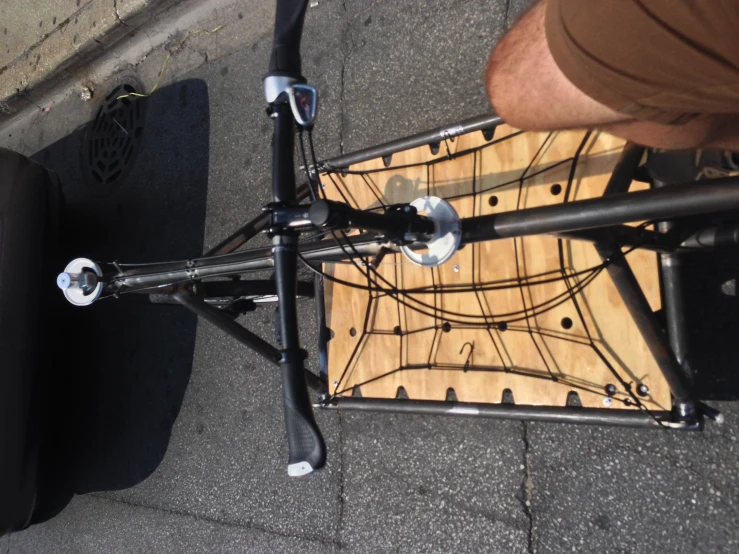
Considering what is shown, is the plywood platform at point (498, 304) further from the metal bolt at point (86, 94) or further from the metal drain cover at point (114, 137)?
the metal bolt at point (86, 94)

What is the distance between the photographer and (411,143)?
6.56ft

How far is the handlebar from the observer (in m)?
0.92

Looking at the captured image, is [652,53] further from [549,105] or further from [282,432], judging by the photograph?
[282,432]

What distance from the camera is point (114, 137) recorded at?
3443 millimetres

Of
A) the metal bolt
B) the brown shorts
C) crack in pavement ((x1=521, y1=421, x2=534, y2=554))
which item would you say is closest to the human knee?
the brown shorts

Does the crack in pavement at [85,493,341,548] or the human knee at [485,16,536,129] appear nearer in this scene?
the human knee at [485,16,536,129]

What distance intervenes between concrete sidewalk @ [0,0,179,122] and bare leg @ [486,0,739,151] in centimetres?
278

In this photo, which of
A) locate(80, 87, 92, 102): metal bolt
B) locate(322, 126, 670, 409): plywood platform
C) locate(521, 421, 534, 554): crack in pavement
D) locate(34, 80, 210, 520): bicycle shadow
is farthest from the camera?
locate(80, 87, 92, 102): metal bolt

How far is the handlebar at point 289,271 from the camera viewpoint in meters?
0.92

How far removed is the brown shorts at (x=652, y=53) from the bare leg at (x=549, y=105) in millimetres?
41

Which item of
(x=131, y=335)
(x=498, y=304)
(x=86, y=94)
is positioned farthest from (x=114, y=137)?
(x=498, y=304)

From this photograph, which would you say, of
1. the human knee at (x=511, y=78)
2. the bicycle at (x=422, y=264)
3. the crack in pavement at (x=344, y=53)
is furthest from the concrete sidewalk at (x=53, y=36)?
the human knee at (x=511, y=78)

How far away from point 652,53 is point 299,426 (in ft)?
2.46

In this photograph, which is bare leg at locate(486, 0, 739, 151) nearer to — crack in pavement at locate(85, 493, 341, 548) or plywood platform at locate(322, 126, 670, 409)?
plywood platform at locate(322, 126, 670, 409)
